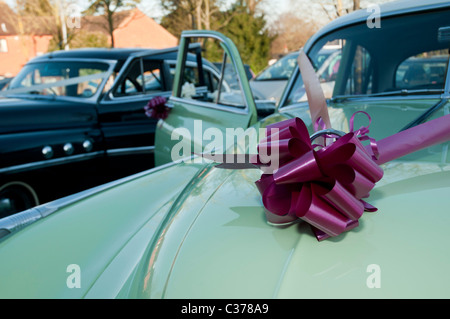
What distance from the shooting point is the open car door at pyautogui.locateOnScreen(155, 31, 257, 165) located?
9.25 feet

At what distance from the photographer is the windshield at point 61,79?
488cm

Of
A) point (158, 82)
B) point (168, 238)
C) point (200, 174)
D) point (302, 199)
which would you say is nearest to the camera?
point (302, 199)

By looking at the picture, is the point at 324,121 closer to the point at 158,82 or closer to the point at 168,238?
the point at 168,238

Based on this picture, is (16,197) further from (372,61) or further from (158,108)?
(372,61)

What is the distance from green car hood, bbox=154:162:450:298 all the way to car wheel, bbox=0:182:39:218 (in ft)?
9.67

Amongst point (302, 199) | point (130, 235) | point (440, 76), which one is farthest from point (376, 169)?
point (440, 76)

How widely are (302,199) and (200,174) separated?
874 mm

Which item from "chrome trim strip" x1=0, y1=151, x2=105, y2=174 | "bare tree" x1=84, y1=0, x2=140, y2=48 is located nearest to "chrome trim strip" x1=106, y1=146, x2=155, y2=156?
"chrome trim strip" x1=0, y1=151, x2=105, y2=174

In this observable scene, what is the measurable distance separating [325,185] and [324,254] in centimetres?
19

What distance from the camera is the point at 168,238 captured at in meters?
1.33

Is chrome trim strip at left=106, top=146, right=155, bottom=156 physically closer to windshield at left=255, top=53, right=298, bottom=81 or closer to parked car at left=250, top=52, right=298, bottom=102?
parked car at left=250, top=52, right=298, bottom=102

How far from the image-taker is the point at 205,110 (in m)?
3.18

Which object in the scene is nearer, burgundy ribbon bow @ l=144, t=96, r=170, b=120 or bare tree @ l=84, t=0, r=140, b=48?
→ burgundy ribbon bow @ l=144, t=96, r=170, b=120

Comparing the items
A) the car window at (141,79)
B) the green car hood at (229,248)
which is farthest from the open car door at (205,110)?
the car window at (141,79)
